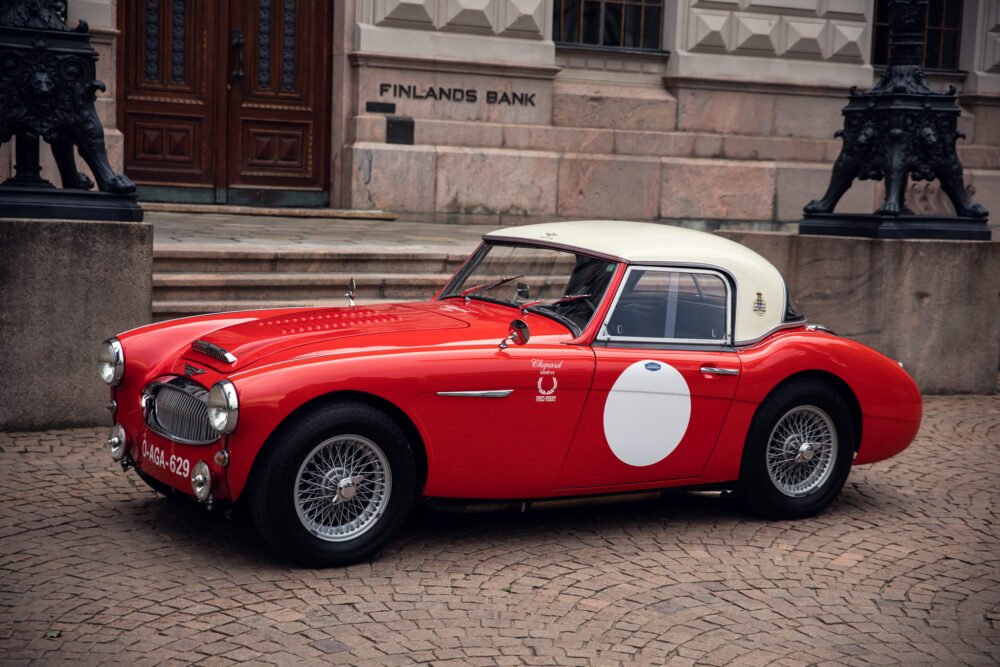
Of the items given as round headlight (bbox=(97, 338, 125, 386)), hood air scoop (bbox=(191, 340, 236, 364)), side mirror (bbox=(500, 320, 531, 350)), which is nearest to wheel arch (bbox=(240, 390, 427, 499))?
hood air scoop (bbox=(191, 340, 236, 364))

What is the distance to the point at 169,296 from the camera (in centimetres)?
892

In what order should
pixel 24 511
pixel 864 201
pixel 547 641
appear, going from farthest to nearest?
pixel 864 201 < pixel 24 511 < pixel 547 641

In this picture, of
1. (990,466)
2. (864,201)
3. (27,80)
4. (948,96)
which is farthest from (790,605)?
(864,201)

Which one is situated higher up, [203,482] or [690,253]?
[690,253]

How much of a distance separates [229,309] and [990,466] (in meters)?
5.08

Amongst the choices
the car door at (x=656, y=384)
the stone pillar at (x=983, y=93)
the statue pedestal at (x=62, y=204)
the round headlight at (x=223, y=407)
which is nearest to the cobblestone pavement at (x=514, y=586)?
the car door at (x=656, y=384)

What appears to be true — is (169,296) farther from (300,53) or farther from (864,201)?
(864,201)

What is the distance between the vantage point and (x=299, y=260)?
9.66 m

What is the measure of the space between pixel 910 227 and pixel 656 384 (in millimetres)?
5247

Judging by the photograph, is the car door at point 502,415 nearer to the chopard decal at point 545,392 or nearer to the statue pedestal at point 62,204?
the chopard decal at point 545,392

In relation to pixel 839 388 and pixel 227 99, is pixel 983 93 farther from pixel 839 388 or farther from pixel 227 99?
pixel 839 388

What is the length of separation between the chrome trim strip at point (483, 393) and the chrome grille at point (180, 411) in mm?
986

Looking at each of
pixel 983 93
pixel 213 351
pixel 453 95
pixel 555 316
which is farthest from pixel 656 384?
pixel 983 93

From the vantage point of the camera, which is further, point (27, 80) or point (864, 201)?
point (864, 201)
